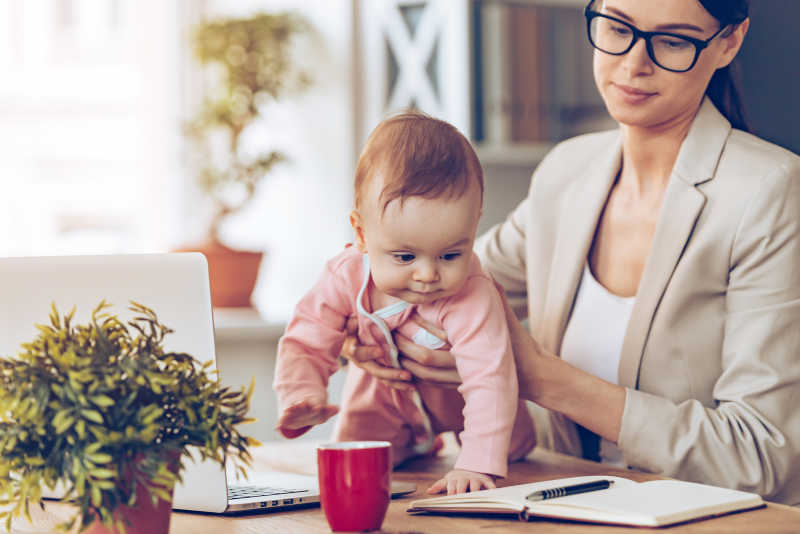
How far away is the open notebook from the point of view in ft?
3.27

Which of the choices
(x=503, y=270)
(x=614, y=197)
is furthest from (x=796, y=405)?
(x=503, y=270)

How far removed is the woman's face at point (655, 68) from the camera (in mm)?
1483

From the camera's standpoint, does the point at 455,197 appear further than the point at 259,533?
Yes

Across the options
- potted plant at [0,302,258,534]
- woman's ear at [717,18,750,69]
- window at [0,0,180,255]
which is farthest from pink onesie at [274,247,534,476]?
window at [0,0,180,255]

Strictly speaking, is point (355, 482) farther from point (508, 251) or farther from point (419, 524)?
point (508, 251)

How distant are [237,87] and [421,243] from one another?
2025 millimetres

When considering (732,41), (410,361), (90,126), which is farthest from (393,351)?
(90,126)

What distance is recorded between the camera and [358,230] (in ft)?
4.23

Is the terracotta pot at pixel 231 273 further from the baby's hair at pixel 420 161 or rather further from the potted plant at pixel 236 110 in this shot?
the baby's hair at pixel 420 161

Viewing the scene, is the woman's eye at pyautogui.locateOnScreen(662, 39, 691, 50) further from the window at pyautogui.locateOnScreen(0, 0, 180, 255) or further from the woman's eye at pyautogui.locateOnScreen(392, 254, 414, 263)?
the window at pyautogui.locateOnScreen(0, 0, 180, 255)

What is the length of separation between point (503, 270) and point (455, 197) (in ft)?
2.55

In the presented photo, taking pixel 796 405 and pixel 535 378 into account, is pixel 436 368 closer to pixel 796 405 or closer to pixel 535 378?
pixel 535 378

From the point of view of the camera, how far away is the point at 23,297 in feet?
3.29

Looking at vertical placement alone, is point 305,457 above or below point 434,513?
below
